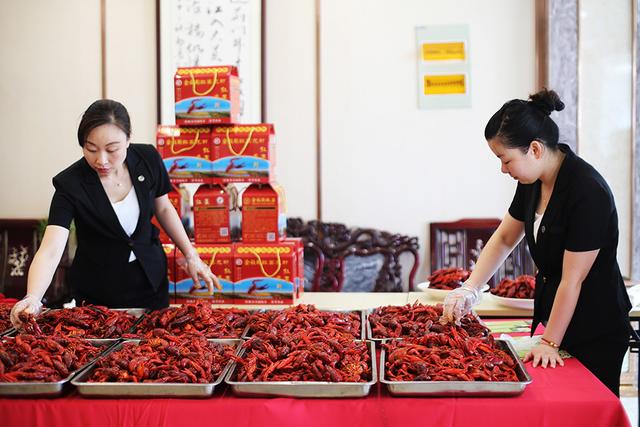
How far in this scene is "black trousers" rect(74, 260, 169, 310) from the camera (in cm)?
254

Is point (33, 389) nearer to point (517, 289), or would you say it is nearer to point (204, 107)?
point (204, 107)

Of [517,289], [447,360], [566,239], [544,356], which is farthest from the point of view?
[517,289]

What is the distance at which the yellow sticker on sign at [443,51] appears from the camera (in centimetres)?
404

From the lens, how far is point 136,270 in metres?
2.55

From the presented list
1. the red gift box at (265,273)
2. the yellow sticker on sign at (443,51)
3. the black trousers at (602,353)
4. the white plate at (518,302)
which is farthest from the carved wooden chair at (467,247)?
the black trousers at (602,353)

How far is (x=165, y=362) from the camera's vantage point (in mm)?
1688

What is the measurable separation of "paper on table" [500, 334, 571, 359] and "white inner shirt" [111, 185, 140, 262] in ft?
4.46

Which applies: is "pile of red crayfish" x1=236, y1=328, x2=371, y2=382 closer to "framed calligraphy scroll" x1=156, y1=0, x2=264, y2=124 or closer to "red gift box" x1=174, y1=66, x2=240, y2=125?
"red gift box" x1=174, y1=66, x2=240, y2=125

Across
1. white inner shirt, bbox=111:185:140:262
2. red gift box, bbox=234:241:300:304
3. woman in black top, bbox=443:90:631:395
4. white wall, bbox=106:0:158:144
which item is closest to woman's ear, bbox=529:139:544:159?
woman in black top, bbox=443:90:631:395

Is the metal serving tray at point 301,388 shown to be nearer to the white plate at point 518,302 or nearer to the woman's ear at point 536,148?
the woman's ear at point 536,148

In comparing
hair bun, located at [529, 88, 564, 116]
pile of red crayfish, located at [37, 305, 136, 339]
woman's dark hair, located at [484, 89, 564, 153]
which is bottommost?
pile of red crayfish, located at [37, 305, 136, 339]

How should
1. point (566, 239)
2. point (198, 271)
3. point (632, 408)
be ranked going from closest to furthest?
point (566, 239), point (198, 271), point (632, 408)

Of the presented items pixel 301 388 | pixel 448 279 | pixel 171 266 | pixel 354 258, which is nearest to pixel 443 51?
pixel 354 258

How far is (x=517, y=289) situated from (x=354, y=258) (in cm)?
146
